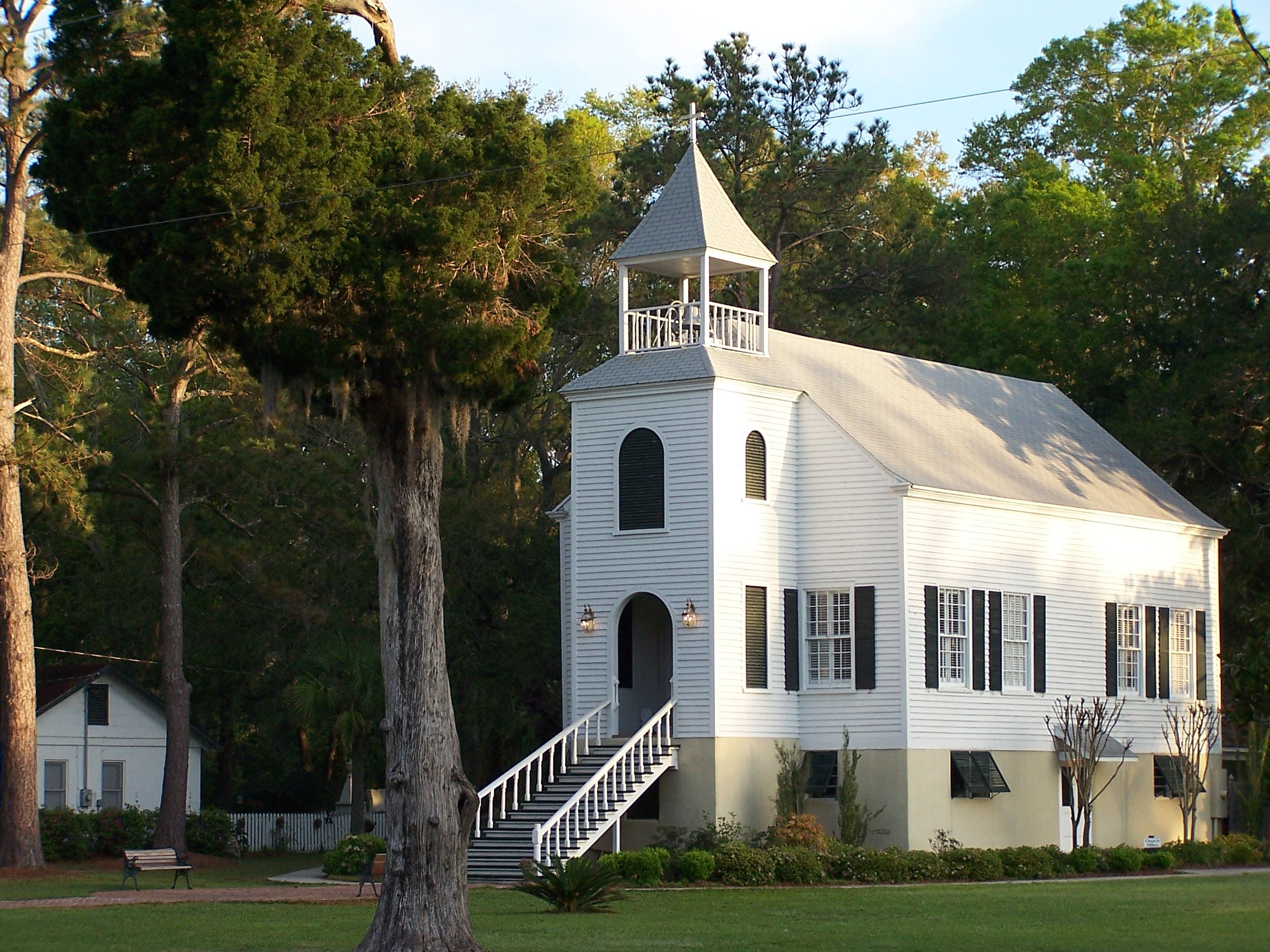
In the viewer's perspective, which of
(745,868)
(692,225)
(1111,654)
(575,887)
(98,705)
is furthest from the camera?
(98,705)

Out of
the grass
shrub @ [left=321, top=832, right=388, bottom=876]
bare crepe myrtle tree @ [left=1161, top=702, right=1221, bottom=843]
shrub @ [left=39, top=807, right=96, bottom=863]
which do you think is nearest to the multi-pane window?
bare crepe myrtle tree @ [left=1161, top=702, right=1221, bottom=843]

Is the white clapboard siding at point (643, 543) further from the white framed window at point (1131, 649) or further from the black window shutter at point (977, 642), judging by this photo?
the white framed window at point (1131, 649)

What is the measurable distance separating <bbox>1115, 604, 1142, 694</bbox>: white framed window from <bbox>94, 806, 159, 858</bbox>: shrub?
21.3 meters

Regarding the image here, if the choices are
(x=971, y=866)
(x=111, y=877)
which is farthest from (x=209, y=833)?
(x=971, y=866)

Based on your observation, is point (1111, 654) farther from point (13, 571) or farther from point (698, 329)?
point (13, 571)

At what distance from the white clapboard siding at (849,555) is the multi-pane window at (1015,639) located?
3221 mm

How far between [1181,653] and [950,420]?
7309 millimetres

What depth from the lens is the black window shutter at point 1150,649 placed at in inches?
1485

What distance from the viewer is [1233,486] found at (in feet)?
146

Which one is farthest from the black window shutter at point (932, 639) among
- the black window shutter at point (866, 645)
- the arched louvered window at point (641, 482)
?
the arched louvered window at point (641, 482)

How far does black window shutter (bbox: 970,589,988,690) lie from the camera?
33.5m

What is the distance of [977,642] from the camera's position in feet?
110

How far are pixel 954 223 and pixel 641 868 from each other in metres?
32.5

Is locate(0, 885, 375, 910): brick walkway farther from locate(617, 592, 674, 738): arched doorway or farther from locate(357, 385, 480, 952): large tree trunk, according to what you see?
locate(617, 592, 674, 738): arched doorway
